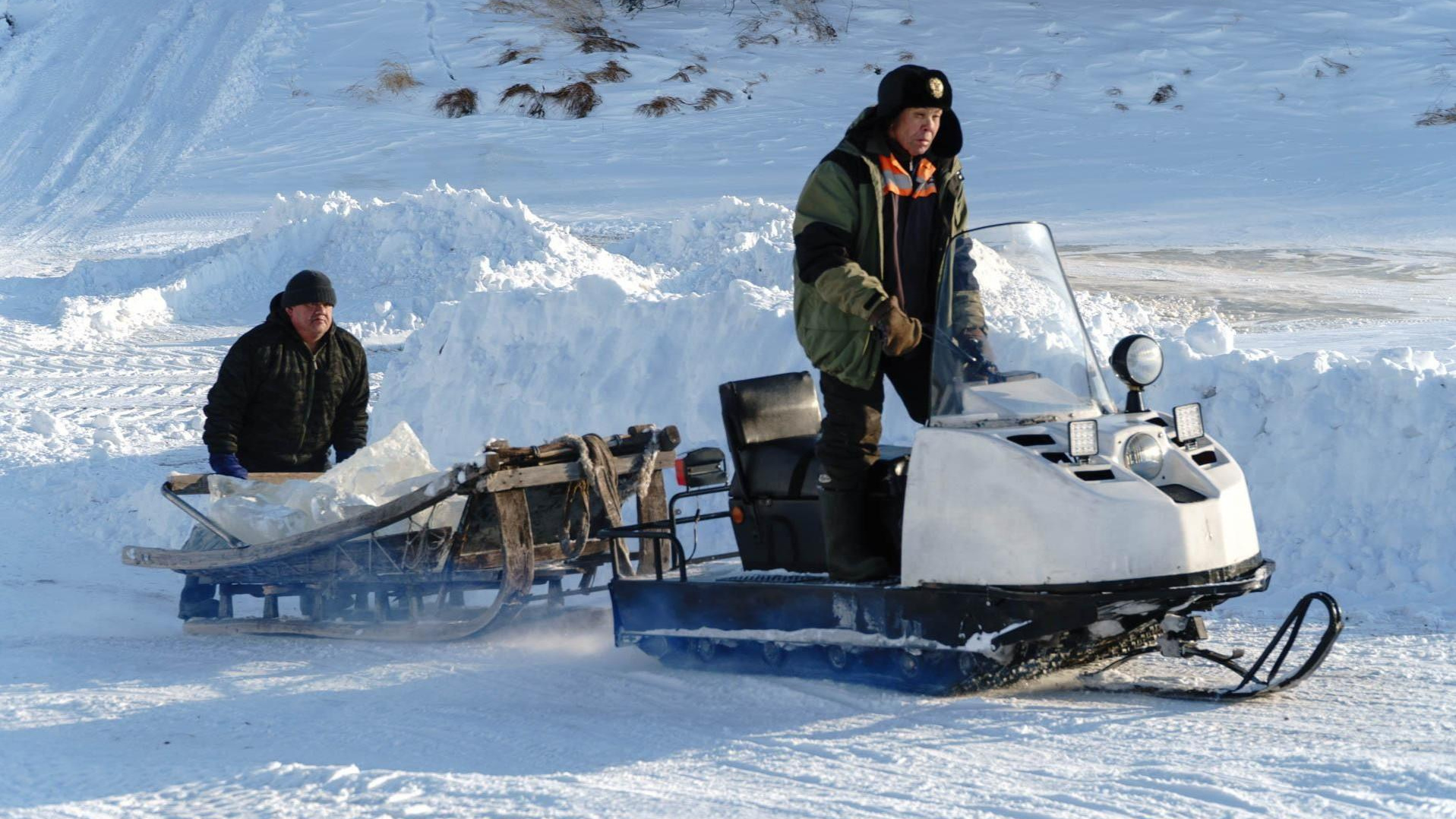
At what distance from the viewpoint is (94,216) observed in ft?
71.1

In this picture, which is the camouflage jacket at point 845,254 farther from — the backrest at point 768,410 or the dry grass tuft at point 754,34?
the dry grass tuft at point 754,34

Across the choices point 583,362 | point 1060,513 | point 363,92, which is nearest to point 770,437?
point 1060,513

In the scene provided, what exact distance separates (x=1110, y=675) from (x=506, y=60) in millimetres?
27491

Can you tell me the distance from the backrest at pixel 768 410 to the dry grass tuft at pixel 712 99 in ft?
77.6

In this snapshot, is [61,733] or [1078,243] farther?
[1078,243]

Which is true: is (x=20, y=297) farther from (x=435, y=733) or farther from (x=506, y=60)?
(x=506, y=60)

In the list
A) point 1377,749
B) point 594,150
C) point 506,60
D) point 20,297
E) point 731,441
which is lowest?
point 1377,749

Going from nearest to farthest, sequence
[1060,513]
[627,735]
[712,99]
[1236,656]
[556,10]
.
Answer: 1. [1060,513]
2. [627,735]
3. [1236,656]
4. [712,99]
5. [556,10]

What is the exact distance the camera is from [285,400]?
6.58 meters

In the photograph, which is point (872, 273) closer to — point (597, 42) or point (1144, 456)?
point (1144, 456)

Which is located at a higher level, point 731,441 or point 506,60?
point 506,60

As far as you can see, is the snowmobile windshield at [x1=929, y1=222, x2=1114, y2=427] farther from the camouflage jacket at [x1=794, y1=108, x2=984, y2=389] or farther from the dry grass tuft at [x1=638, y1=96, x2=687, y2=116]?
the dry grass tuft at [x1=638, y1=96, x2=687, y2=116]

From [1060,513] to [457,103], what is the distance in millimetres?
25517

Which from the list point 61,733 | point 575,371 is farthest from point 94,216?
point 61,733
